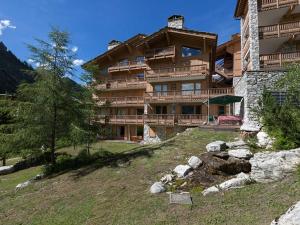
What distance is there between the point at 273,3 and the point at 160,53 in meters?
14.6

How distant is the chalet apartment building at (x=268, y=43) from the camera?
18.3 meters

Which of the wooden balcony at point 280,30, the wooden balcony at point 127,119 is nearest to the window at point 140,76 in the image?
the wooden balcony at point 127,119

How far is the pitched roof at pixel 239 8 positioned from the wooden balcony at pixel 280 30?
4771 mm

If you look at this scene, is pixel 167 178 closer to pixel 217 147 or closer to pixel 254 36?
pixel 217 147

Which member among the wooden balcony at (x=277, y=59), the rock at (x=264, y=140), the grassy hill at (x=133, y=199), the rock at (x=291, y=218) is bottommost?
the grassy hill at (x=133, y=199)

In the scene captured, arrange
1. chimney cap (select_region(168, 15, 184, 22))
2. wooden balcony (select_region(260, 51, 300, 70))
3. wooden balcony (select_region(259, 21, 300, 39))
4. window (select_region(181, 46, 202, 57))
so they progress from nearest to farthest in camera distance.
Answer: wooden balcony (select_region(260, 51, 300, 70)) → wooden balcony (select_region(259, 21, 300, 39)) → window (select_region(181, 46, 202, 57)) → chimney cap (select_region(168, 15, 184, 22))

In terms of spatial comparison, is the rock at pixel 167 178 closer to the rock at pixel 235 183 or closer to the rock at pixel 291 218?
the rock at pixel 235 183

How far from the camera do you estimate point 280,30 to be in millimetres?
19875

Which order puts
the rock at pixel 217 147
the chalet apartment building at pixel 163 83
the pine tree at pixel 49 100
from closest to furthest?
the rock at pixel 217 147, the pine tree at pixel 49 100, the chalet apartment building at pixel 163 83

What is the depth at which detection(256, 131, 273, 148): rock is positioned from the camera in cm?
1150

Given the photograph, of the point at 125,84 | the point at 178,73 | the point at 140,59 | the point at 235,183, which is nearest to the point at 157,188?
the point at 235,183

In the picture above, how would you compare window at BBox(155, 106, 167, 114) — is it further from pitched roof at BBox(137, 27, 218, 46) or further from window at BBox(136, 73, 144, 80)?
pitched roof at BBox(137, 27, 218, 46)

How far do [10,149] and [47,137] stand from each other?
2290 mm

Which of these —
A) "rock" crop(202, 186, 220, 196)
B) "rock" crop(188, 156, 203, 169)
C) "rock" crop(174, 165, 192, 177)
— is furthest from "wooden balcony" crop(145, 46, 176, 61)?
"rock" crop(202, 186, 220, 196)
